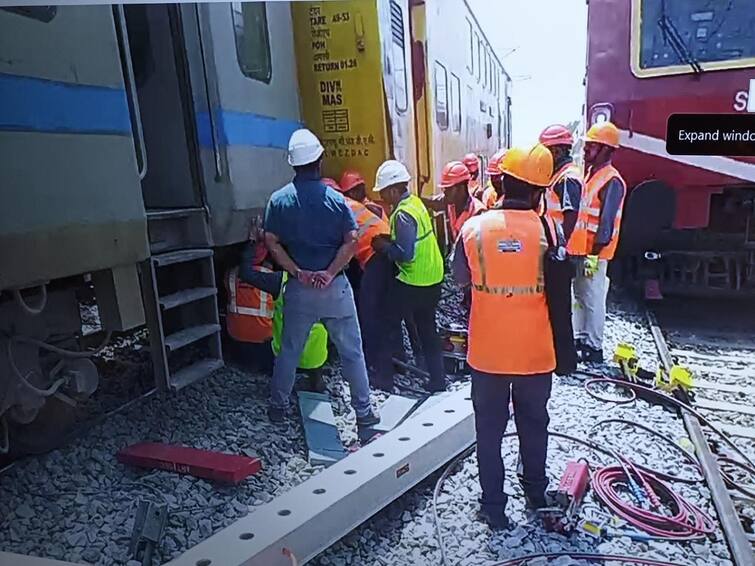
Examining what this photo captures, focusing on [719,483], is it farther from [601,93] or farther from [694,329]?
[694,329]

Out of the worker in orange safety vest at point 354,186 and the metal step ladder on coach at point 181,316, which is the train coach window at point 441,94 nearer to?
the worker in orange safety vest at point 354,186

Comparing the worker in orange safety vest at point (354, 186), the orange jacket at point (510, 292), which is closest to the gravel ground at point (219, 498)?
the orange jacket at point (510, 292)

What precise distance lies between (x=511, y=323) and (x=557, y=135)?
0.63m

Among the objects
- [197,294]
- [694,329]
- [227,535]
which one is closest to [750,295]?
[694,329]

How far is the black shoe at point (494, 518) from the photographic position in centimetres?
136

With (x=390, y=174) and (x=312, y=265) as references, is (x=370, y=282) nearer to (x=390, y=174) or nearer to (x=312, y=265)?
(x=312, y=265)

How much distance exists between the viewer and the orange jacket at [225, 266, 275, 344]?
78.0 inches

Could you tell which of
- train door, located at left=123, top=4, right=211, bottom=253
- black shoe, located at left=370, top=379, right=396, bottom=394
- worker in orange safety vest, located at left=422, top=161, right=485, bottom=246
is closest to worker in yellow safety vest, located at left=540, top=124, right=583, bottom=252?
worker in orange safety vest, located at left=422, top=161, right=485, bottom=246

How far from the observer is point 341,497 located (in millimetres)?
1249

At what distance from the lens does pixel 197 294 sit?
A: 1.68 metres

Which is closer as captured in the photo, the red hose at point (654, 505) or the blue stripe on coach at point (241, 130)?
the red hose at point (654, 505)

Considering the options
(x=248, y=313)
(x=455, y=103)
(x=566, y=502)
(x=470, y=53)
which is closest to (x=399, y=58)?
(x=470, y=53)

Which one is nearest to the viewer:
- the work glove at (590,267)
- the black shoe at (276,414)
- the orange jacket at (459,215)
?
the black shoe at (276,414)

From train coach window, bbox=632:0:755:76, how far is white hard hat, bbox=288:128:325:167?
83 centimetres
